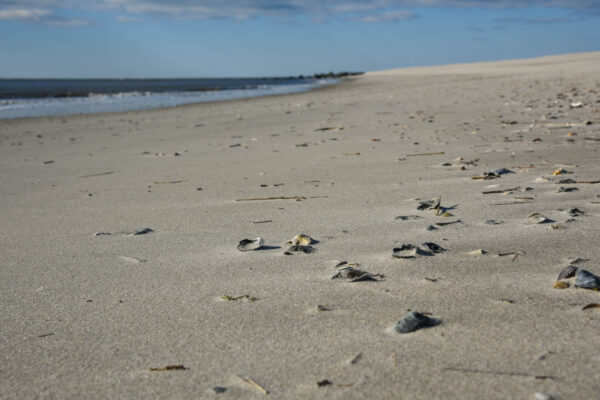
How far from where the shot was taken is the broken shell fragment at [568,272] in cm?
159

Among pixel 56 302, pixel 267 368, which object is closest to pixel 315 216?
pixel 56 302

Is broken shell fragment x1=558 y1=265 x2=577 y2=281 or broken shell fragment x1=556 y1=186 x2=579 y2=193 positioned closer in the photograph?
broken shell fragment x1=558 y1=265 x2=577 y2=281

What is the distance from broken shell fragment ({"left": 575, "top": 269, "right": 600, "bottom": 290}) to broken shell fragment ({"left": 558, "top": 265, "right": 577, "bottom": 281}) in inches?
1.0

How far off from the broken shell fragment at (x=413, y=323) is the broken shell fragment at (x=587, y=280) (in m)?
0.45

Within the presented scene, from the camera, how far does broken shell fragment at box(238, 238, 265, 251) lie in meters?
2.07

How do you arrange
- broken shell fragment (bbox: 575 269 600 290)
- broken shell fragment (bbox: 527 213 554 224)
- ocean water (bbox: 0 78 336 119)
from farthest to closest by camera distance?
ocean water (bbox: 0 78 336 119)
broken shell fragment (bbox: 527 213 554 224)
broken shell fragment (bbox: 575 269 600 290)

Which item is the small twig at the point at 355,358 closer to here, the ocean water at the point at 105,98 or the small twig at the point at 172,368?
the small twig at the point at 172,368

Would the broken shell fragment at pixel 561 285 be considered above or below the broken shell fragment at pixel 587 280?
below

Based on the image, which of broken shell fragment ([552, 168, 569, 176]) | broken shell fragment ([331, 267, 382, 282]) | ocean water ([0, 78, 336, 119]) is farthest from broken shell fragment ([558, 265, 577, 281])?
ocean water ([0, 78, 336, 119])

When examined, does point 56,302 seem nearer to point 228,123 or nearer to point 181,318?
point 181,318

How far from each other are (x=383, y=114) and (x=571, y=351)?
7.13m

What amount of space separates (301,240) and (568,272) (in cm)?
93

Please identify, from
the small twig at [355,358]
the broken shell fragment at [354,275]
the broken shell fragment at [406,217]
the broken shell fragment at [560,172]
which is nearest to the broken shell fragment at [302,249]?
the broken shell fragment at [354,275]

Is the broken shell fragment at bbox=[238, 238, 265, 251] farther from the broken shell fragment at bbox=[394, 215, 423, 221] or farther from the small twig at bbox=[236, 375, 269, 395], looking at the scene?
the small twig at bbox=[236, 375, 269, 395]
